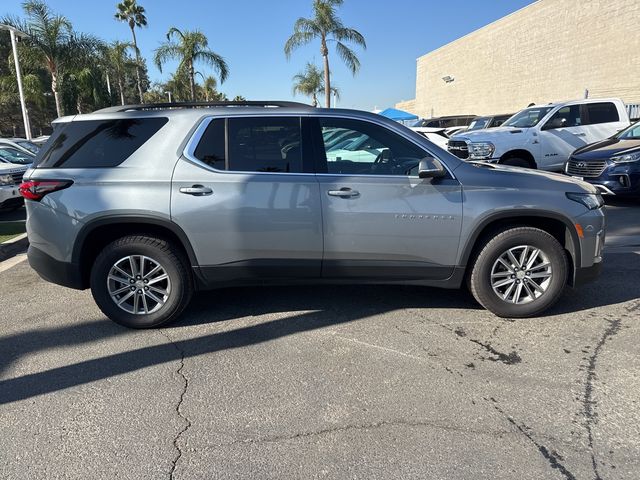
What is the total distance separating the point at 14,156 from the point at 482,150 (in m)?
10.9

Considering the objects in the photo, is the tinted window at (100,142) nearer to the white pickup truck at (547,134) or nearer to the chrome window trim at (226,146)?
the chrome window trim at (226,146)

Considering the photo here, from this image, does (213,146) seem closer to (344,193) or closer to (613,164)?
(344,193)

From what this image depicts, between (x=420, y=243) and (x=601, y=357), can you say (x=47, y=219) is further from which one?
(x=601, y=357)

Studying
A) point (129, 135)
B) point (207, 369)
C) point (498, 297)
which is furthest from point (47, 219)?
point (498, 297)

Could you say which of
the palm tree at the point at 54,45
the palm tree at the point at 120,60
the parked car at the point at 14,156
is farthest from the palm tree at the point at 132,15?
the parked car at the point at 14,156

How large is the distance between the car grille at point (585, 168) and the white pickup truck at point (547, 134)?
2.88 feet

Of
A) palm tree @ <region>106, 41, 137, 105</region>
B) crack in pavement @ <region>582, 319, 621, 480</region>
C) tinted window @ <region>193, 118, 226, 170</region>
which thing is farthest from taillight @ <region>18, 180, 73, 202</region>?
palm tree @ <region>106, 41, 137, 105</region>

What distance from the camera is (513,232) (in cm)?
386

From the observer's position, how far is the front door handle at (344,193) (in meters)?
3.73

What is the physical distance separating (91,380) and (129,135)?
1.93 metres

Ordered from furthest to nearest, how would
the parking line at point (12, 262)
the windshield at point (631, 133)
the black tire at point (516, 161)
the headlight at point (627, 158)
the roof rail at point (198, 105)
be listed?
the black tire at point (516, 161) < the windshield at point (631, 133) < the headlight at point (627, 158) < the parking line at point (12, 262) < the roof rail at point (198, 105)

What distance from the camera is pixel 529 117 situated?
10852 millimetres

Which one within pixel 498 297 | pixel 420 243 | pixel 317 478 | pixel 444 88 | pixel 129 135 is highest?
pixel 444 88

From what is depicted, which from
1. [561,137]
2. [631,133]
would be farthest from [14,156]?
[631,133]
